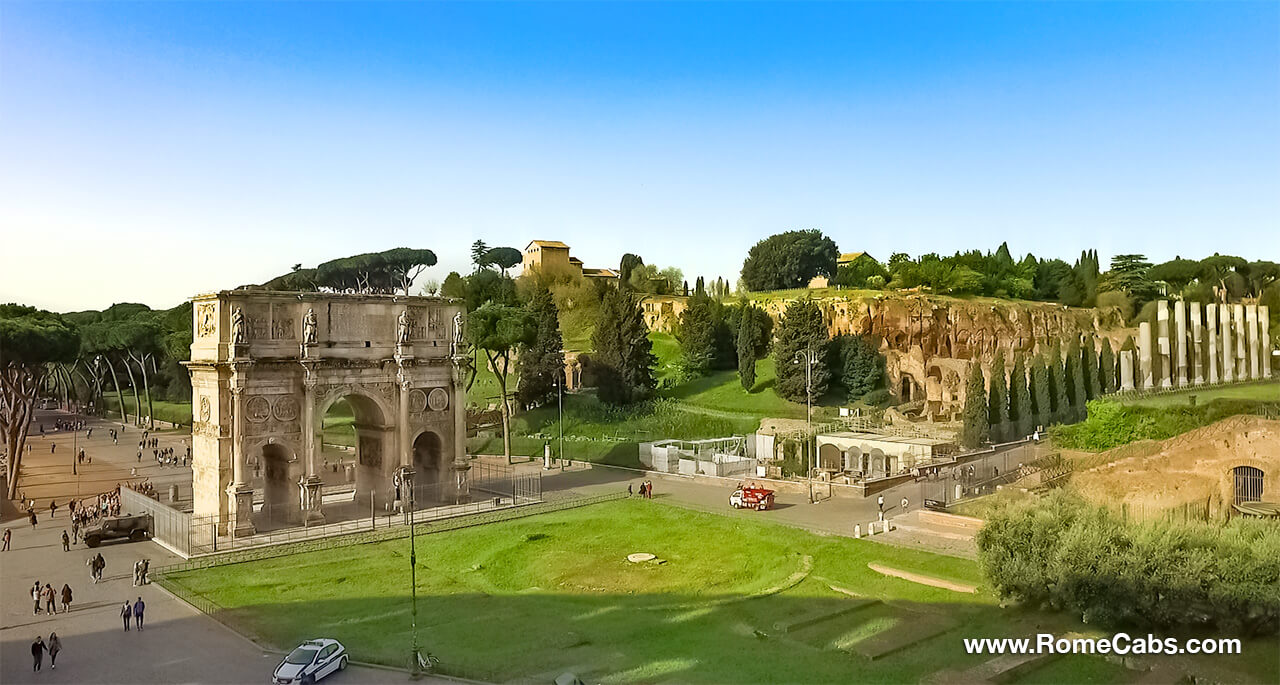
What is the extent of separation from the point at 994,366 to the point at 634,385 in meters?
24.9

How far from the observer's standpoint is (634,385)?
61.8 m

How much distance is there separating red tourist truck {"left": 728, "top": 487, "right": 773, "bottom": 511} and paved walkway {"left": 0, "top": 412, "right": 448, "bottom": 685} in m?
20.5

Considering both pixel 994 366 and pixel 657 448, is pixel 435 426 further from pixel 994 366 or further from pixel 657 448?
pixel 994 366

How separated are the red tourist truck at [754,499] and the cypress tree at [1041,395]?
20.5 meters

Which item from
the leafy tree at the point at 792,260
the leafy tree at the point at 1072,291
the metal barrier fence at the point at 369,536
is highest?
the leafy tree at the point at 792,260

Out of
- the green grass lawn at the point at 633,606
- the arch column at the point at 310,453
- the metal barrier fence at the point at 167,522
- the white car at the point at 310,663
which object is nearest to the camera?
the white car at the point at 310,663

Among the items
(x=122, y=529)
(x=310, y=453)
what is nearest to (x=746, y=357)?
(x=310, y=453)

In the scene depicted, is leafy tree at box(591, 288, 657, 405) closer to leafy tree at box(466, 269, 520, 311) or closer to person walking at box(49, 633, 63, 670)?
leafy tree at box(466, 269, 520, 311)

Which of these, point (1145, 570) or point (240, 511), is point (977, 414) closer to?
point (1145, 570)

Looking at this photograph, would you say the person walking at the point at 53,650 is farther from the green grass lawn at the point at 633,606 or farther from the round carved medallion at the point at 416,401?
the round carved medallion at the point at 416,401

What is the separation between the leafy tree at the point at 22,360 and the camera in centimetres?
4069

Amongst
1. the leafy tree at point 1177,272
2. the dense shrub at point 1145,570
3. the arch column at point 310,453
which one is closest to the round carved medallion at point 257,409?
the arch column at point 310,453

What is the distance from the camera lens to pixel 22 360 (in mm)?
41500

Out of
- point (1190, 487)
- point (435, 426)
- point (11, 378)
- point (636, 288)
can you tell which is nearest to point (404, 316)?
point (435, 426)
